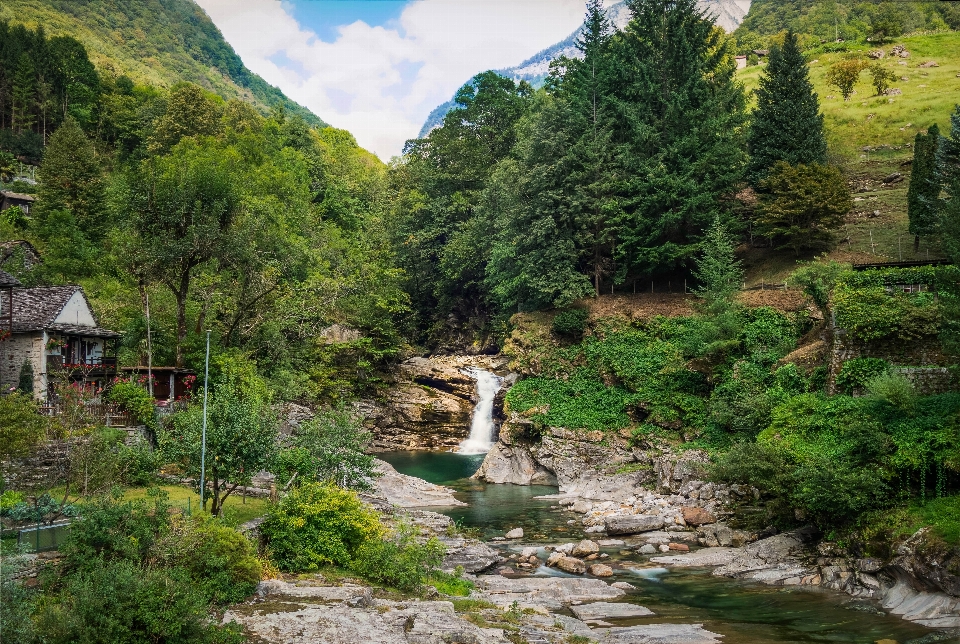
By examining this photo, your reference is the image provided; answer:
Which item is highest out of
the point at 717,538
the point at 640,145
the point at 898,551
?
the point at 640,145

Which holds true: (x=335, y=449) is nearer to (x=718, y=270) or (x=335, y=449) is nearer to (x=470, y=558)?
(x=470, y=558)

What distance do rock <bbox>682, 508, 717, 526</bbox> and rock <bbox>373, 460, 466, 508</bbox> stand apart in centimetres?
1105

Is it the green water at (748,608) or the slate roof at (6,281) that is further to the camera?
the slate roof at (6,281)

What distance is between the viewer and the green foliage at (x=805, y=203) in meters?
40.4

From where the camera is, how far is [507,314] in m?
52.7

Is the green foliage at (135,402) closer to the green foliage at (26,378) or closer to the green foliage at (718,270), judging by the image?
the green foliage at (26,378)

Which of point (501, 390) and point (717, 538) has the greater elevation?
point (501, 390)

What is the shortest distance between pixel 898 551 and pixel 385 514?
1788 centimetres

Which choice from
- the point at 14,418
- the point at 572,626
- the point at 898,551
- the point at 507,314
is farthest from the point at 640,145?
the point at 14,418

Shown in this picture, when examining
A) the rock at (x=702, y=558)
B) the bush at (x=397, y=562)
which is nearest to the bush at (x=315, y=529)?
the bush at (x=397, y=562)

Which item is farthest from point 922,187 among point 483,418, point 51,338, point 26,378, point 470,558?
point 26,378

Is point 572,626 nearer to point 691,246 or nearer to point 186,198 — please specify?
point 186,198

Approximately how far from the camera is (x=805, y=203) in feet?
133

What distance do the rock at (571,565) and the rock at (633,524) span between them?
420cm
